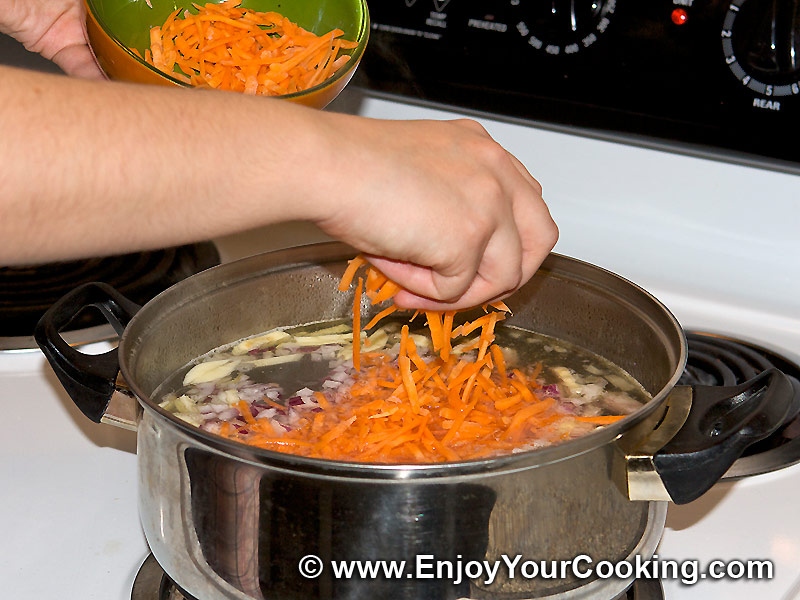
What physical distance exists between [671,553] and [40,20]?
933 millimetres

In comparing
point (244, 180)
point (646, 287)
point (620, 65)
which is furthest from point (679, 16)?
point (244, 180)

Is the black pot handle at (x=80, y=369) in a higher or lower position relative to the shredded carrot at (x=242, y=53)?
lower

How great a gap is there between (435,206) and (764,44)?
56 centimetres

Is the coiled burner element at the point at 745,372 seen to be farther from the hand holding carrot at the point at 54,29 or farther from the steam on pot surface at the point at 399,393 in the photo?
the hand holding carrot at the point at 54,29

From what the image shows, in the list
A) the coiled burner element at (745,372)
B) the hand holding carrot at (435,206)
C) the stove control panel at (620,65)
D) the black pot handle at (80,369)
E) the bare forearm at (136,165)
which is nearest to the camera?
the bare forearm at (136,165)

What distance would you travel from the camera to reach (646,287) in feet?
3.95

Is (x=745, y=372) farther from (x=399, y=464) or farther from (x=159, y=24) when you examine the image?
(x=159, y=24)

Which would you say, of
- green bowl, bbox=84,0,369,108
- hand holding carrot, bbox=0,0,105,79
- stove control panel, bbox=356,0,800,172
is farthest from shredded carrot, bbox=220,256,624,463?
hand holding carrot, bbox=0,0,105,79

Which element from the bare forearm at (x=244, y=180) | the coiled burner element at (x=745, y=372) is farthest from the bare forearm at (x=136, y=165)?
the coiled burner element at (x=745, y=372)

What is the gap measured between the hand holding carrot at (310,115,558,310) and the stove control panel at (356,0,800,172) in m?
0.42

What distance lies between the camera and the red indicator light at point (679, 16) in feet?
3.60

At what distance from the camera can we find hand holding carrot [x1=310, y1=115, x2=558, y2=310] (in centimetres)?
68

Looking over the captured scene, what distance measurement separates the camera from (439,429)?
0.87 meters

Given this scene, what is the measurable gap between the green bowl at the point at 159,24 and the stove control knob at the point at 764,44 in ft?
1.36
